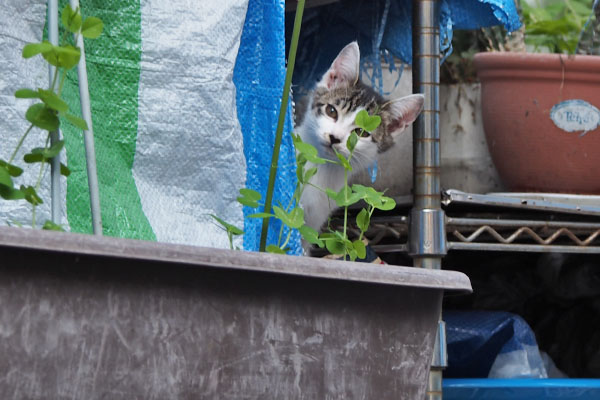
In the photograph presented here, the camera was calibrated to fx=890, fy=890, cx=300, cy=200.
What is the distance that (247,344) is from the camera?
0.68 m

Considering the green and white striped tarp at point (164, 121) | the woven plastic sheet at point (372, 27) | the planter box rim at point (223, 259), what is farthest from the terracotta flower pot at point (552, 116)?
the planter box rim at point (223, 259)

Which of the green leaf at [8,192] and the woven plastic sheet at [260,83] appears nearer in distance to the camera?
the green leaf at [8,192]

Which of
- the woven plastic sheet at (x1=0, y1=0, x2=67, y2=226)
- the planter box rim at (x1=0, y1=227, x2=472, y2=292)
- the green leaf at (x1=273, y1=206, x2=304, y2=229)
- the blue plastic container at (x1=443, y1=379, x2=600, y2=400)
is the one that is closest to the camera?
the planter box rim at (x1=0, y1=227, x2=472, y2=292)

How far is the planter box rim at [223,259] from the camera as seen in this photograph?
0.58 meters

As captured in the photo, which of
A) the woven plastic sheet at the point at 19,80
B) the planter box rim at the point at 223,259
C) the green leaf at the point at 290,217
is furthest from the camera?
the woven plastic sheet at the point at 19,80

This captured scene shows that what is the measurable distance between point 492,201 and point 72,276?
139cm

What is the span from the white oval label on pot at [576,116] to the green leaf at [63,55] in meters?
1.60

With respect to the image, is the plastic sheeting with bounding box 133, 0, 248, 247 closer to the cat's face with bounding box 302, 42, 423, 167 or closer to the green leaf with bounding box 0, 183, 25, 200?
the green leaf with bounding box 0, 183, 25, 200

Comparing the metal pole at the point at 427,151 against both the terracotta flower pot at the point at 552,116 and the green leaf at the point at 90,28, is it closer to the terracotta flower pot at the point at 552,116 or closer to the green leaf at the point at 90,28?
the terracotta flower pot at the point at 552,116

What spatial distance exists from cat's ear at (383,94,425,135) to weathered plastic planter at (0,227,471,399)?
1.03 metres

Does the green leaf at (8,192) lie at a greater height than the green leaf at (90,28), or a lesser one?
lesser

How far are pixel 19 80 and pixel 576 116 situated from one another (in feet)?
4.67

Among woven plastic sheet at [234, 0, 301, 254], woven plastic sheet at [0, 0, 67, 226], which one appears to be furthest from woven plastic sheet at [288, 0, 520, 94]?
woven plastic sheet at [0, 0, 67, 226]

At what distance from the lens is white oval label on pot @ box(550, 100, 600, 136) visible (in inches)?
82.7
